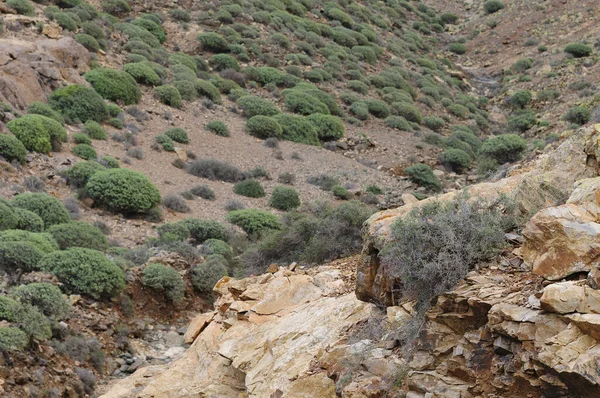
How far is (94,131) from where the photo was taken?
25234 millimetres

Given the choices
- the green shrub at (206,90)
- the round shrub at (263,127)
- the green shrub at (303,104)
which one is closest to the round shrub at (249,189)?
the round shrub at (263,127)

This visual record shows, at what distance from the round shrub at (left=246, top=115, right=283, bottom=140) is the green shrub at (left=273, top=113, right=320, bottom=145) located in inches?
24.6

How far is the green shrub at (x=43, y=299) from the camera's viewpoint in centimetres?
1352

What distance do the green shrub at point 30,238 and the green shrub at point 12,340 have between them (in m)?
3.58

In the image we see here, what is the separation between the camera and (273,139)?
29828mm

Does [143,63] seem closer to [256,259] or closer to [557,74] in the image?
[256,259]

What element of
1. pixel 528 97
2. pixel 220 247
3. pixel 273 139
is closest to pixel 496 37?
pixel 528 97

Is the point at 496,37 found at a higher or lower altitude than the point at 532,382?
lower

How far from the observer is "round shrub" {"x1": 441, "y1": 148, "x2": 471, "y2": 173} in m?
31.2

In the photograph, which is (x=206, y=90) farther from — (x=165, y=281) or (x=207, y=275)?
(x=165, y=281)

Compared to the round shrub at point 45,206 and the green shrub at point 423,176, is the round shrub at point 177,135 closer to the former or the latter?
the round shrub at point 45,206

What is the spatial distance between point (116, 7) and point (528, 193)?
33086mm

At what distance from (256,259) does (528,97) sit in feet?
96.3

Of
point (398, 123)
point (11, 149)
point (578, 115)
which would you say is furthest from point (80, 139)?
point (578, 115)
